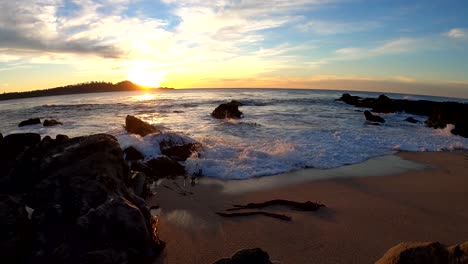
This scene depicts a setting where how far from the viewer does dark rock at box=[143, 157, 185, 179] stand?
27.9ft

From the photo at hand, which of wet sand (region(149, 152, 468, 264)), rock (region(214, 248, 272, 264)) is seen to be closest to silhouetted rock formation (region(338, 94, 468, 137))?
wet sand (region(149, 152, 468, 264))

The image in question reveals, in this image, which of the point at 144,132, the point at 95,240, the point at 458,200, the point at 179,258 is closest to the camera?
the point at 95,240

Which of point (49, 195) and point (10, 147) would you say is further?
point (10, 147)

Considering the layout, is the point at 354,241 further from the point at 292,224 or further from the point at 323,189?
the point at 323,189

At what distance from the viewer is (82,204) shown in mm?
4570

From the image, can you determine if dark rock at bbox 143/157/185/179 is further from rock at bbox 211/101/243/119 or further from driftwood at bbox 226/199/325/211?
rock at bbox 211/101/243/119

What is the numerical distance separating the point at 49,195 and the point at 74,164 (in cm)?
62

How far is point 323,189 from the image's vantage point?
7.64m

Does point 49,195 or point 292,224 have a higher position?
point 49,195

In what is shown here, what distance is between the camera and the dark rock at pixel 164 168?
27.9ft

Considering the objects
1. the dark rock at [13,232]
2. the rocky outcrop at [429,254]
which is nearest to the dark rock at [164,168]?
the dark rock at [13,232]

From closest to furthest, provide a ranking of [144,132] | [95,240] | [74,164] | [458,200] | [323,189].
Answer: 1. [95,240]
2. [74,164]
3. [458,200]
4. [323,189]
5. [144,132]

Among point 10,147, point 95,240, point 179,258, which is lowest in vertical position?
point 179,258

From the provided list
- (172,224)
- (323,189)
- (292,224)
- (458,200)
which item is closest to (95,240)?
(172,224)
